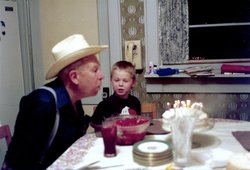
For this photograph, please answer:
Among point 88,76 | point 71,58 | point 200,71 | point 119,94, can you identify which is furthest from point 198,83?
point 71,58

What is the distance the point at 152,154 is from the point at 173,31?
1883 millimetres

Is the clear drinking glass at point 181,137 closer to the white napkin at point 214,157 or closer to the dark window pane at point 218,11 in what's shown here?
the white napkin at point 214,157

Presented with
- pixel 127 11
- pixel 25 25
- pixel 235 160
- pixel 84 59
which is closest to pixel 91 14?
pixel 127 11

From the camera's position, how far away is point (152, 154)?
1421 millimetres

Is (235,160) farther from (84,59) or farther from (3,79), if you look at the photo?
(3,79)

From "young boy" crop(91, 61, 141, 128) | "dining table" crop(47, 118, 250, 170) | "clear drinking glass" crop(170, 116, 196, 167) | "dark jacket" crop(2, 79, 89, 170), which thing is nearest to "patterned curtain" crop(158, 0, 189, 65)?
"young boy" crop(91, 61, 141, 128)

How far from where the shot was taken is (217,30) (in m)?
3.13

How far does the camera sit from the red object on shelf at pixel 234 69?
9.52 ft

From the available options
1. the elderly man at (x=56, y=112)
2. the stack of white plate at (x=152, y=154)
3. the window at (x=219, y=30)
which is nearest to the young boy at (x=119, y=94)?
the elderly man at (x=56, y=112)

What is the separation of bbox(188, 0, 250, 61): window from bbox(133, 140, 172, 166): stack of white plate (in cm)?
182

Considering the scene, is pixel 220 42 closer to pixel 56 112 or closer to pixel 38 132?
pixel 56 112

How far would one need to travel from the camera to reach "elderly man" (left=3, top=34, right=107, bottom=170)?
5.40ft

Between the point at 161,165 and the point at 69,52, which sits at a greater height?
the point at 69,52

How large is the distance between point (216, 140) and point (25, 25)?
7.92 feet
